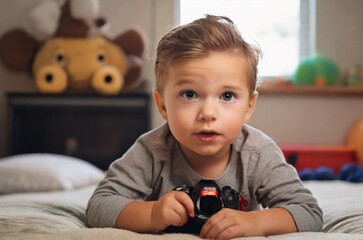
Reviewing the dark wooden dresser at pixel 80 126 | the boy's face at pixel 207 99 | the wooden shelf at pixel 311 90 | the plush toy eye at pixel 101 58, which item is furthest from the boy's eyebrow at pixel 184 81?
the wooden shelf at pixel 311 90

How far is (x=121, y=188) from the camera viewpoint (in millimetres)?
1043

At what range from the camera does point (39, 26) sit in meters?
3.10

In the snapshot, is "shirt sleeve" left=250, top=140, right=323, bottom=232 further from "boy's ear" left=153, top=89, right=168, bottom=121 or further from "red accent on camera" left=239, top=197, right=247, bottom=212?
"boy's ear" left=153, top=89, right=168, bottom=121

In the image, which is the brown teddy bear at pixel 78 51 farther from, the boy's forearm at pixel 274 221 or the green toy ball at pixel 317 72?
the boy's forearm at pixel 274 221

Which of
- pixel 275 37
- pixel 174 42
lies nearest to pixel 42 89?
pixel 275 37

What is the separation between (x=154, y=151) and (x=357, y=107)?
267 cm

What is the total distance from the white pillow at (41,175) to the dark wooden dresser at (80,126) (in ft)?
2.71

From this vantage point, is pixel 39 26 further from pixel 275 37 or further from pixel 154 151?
pixel 154 151

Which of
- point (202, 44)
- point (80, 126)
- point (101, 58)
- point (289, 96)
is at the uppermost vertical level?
point (202, 44)

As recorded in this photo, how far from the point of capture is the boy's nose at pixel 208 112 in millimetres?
920

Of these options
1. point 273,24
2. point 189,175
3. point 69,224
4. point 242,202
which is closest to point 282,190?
point 242,202

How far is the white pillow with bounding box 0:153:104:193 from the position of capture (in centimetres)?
196

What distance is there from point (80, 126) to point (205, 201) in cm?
233

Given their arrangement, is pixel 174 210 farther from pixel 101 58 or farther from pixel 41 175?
pixel 101 58
